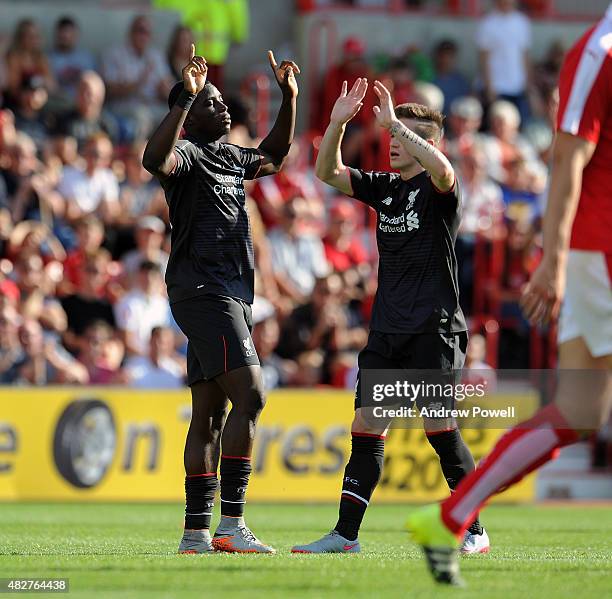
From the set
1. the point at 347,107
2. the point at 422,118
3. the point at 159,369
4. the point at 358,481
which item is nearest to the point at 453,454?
the point at 358,481

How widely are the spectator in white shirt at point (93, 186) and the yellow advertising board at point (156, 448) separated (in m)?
2.68

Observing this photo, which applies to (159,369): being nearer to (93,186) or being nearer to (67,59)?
(93,186)

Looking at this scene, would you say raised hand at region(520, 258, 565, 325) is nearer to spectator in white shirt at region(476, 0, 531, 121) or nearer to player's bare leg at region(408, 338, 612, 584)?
player's bare leg at region(408, 338, 612, 584)

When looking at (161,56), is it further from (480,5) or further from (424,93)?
(480,5)

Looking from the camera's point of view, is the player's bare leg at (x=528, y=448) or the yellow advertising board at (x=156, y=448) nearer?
the player's bare leg at (x=528, y=448)

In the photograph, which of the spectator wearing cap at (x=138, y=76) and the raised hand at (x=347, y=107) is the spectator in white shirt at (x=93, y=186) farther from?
the raised hand at (x=347, y=107)

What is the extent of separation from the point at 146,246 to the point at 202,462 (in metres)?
7.40

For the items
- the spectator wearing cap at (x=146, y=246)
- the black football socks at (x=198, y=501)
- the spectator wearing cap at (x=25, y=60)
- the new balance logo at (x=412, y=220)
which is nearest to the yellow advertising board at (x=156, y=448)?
the spectator wearing cap at (x=146, y=246)

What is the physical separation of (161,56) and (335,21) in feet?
11.1

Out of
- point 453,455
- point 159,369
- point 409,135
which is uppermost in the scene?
point 409,135

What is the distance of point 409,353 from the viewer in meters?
7.57

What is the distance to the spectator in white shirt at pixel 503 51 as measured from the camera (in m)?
Result: 19.6

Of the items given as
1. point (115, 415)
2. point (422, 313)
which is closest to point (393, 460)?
point (115, 415)

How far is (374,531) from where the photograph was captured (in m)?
9.74
